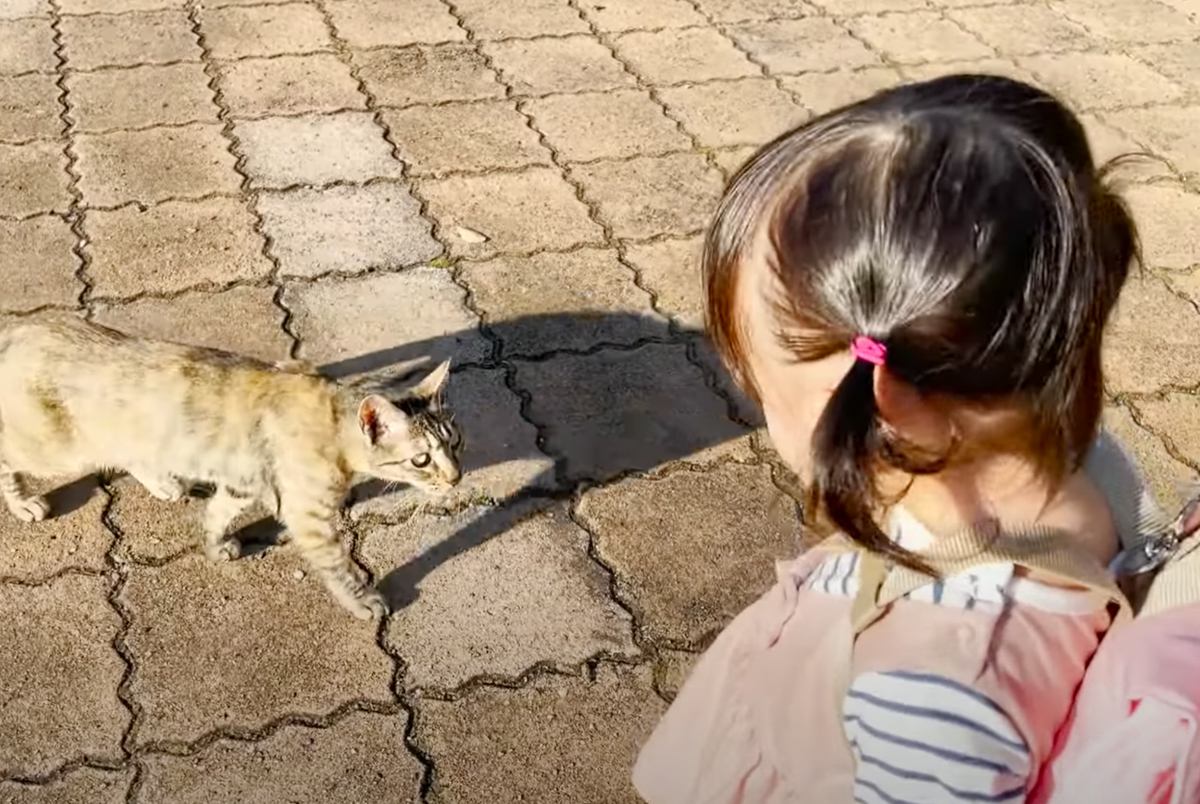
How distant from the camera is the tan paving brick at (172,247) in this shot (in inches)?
155

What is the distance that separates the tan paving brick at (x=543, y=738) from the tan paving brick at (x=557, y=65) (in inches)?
116

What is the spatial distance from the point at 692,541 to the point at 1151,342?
1649mm

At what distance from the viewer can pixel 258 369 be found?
3.01m

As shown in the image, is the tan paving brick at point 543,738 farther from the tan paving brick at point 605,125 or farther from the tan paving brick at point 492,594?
the tan paving brick at point 605,125

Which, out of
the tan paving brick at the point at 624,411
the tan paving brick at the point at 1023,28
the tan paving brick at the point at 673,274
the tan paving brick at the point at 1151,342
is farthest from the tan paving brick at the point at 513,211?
the tan paving brick at the point at 1023,28

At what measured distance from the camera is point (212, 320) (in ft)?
12.4

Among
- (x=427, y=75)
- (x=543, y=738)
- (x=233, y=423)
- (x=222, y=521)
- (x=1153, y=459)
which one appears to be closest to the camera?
(x=543, y=738)

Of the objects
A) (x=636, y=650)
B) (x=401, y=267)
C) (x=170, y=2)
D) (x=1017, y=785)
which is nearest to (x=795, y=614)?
(x=1017, y=785)

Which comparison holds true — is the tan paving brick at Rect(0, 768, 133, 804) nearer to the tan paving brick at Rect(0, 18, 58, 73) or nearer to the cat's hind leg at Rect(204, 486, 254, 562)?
the cat's hind leg at Rect(204, 486, 254, 562)

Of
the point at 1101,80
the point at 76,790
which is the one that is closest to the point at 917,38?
the point at 1101,80

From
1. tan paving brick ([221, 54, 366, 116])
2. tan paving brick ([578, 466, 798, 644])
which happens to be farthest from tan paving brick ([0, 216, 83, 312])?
tan paving brick ([578, 466, 798, 644])

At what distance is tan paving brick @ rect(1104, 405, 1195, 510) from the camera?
Answer: 328cm

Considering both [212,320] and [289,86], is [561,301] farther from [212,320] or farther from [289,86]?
[289,86]

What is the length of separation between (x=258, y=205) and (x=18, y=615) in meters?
1.81
